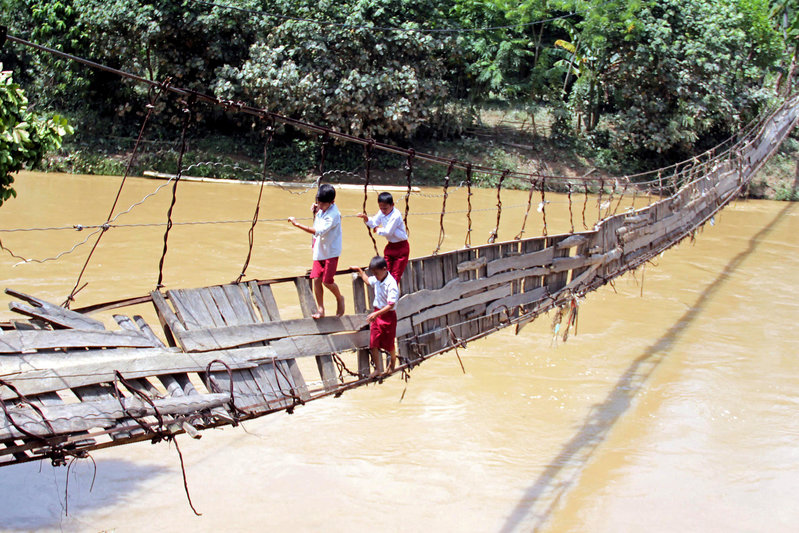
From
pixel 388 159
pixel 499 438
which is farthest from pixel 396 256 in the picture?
pixel 388 159

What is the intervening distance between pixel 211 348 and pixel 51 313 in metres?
0.68

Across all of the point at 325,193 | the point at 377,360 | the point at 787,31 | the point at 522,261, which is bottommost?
the point at 377,360

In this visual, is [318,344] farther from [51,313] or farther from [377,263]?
[51,313]

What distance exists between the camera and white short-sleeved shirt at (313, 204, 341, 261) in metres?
3.77

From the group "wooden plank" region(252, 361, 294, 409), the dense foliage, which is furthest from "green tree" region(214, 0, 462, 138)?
"wooden plank" region(252, 361, 294, 409)

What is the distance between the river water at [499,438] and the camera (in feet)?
15.8

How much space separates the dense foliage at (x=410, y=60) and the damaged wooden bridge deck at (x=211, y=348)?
9733 mm

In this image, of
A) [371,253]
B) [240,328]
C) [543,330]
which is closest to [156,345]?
[240,328]

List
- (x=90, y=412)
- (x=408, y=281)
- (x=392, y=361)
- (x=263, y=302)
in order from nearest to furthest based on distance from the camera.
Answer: (x=90, y=412) < (x=263, y=302) < (x=392, y=361) < (x=408, y=281)

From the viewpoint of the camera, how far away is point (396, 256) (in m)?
4.13

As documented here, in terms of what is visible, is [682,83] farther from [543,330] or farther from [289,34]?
[543,330]

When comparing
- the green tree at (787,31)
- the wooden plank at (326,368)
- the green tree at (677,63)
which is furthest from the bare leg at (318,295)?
the green tree at (787,31)

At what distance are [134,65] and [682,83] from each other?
1144 centimetres

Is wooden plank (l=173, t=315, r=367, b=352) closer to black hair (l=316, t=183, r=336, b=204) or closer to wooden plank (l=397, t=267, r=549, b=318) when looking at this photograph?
wooden plank (l=397, t=267, r=549, b=318)
